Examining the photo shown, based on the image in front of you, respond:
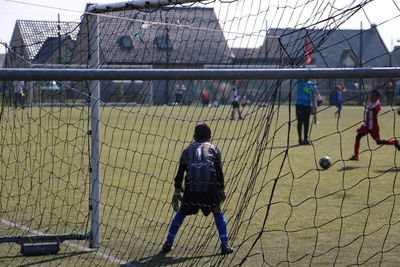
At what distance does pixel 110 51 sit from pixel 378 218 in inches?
140

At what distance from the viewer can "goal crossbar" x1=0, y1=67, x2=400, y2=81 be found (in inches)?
152

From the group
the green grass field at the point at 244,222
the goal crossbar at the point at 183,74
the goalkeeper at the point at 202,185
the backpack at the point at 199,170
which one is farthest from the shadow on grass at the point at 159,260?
the goal crossbar at the point at 183,74

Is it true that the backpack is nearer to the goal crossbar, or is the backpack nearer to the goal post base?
the goal post base

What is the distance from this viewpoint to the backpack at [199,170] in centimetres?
643

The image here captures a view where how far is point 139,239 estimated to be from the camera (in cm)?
719

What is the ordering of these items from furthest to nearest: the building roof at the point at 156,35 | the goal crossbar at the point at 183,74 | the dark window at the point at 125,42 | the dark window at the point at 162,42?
the dark window at the point at 162,42 → the dark window at the point at 125,42 → the building roof at the point at 156,35 → the goal crossbar at the point at 183,74

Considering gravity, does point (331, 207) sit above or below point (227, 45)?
below

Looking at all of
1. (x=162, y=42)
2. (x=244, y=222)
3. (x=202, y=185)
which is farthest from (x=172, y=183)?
(x=162, y=42)

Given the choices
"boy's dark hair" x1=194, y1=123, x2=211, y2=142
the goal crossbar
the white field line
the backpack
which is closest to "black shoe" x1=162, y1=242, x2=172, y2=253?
the white field line

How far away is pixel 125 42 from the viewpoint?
804 cm

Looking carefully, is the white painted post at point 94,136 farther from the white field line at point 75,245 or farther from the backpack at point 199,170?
the backpack at point 199,170

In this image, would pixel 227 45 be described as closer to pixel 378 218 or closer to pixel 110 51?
pixel 110 51

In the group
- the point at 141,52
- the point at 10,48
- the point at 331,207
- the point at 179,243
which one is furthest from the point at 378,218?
the point at 10,48

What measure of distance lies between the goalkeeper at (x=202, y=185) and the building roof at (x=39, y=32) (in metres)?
1.98
